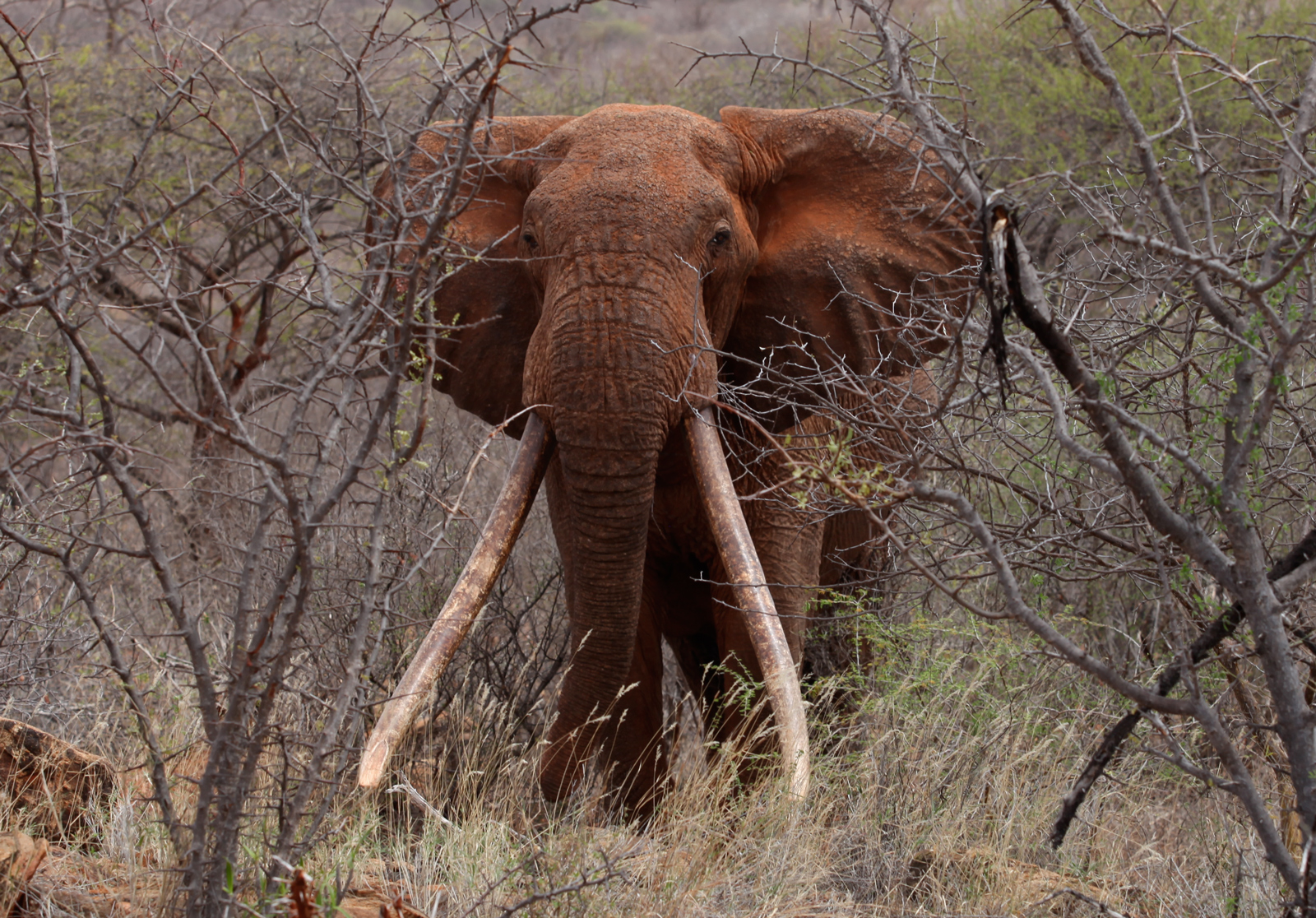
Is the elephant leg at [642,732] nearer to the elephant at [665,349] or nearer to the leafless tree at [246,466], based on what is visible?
the elephant at [665,349]

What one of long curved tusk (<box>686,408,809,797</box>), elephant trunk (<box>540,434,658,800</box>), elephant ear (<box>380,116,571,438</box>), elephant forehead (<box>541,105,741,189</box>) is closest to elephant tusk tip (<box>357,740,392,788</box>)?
elephant trunk (<box>540,434,658,800</box>)

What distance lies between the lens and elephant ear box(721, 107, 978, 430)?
4.57 m

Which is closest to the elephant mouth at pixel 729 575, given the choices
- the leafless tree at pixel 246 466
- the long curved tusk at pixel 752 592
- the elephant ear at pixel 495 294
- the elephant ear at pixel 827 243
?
the long curved tusk at pixel 752 592

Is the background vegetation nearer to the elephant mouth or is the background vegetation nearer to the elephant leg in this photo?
the elephant mouth

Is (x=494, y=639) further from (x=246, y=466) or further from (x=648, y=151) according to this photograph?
(x=648, y=151)

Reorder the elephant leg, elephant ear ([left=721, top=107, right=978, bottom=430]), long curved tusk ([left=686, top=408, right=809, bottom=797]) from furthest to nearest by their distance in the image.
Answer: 1. the elephant leg
2. elephant ear ([left=721, top=107, right=978, bottom=430])
3. long curved tusk ([left=686, top=408, right=809, bottom=797])

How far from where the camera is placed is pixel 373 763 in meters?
3.17

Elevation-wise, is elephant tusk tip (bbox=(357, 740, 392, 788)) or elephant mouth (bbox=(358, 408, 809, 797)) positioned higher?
elephant mouth (bbox=(358, 408, 809, 797))

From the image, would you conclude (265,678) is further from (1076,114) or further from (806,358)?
(1076,114)

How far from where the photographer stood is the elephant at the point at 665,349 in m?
3.88

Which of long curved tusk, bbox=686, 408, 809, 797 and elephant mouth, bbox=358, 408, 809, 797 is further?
long curved tusk, bbox=686, 408, 809, 797

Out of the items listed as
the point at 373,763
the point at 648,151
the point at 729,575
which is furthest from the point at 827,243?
the point at 373,763

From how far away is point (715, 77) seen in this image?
13219mm

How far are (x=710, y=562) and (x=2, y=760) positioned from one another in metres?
2.41
